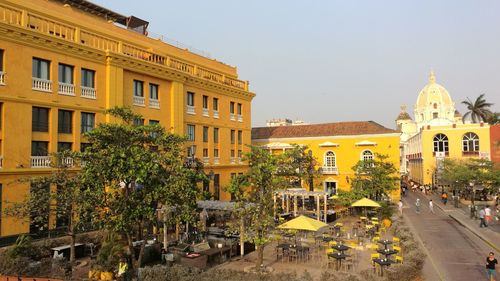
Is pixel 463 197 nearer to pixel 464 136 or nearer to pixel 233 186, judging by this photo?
pixel 464 136

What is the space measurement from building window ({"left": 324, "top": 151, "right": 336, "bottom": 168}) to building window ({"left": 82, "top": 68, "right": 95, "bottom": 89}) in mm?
27470

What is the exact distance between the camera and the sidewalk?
2278 centimetres

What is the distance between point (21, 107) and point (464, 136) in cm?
5011

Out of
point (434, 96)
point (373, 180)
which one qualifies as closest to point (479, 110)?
point (434, 96)

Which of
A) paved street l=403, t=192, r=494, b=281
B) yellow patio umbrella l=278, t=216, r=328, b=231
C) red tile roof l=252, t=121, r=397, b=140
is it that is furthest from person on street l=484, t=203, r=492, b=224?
yellow patio umbrella l=278, t=216, r=328, b=231

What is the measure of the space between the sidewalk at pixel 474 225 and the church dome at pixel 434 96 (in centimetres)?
5257

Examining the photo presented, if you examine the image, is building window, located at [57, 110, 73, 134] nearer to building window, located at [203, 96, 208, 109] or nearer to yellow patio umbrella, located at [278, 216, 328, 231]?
building window, located at [203, 96, 208, 109]

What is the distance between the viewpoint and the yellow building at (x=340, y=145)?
134ft

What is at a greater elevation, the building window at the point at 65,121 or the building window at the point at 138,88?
the building window at the point at 138,88

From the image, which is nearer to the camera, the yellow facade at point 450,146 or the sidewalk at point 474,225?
the sidewalk at point 474,225

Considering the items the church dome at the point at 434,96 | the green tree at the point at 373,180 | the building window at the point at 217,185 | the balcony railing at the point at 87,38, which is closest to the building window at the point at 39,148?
the balcony railing at the point at 87,38

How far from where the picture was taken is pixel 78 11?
27500 millimetres

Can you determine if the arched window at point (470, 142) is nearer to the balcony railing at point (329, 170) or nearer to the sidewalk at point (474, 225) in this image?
the sidewalk at point (474, 225)

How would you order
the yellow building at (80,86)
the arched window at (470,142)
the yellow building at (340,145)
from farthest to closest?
the arched window at (470,142) → the yellow building at (340,145) → the yellow building at (80,86)
